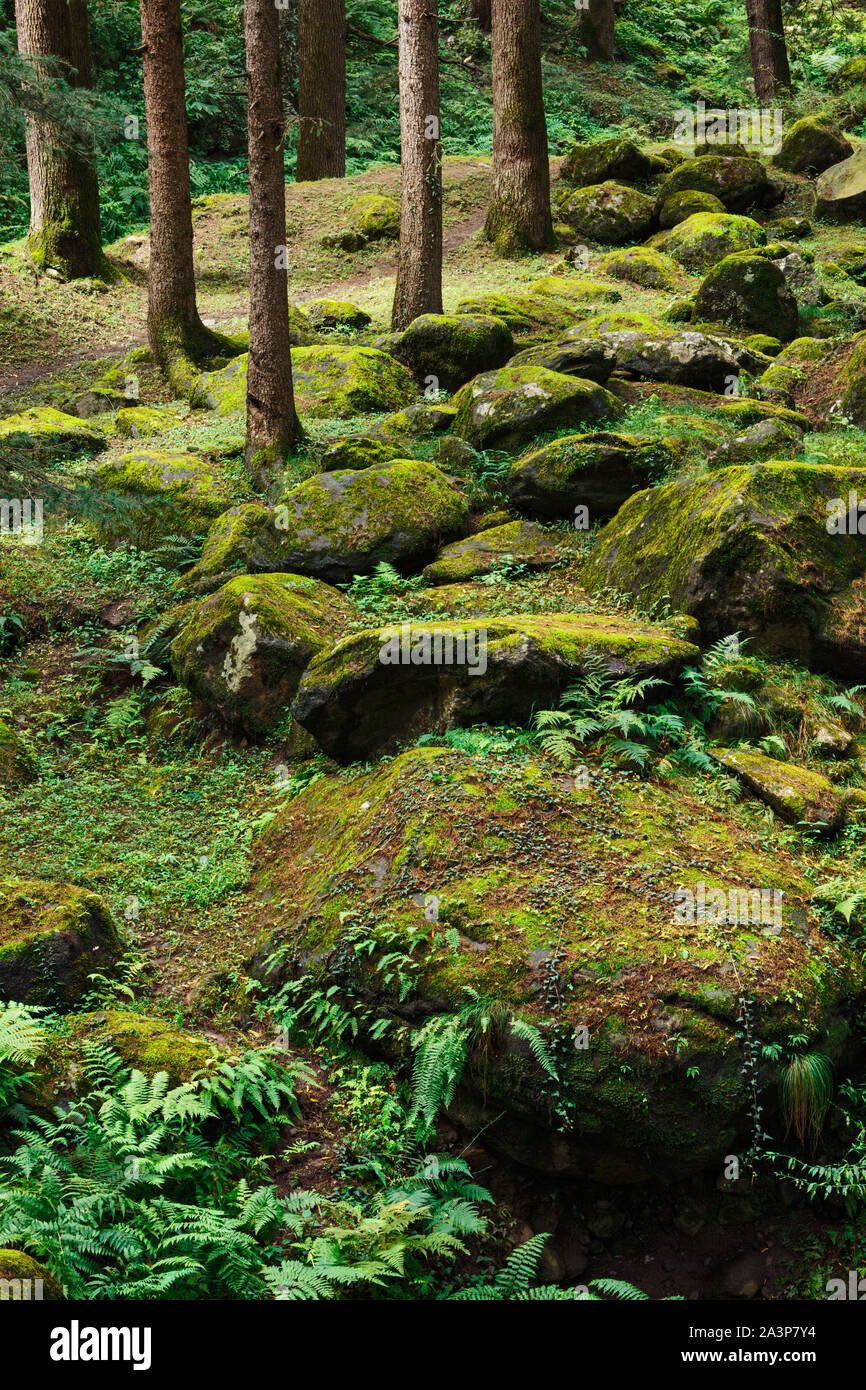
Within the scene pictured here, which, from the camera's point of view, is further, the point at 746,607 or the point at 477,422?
the point at 477,422

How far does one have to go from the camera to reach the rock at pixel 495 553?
30.9 feet

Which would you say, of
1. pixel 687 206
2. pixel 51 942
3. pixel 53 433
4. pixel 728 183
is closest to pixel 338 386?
pixel 53 433

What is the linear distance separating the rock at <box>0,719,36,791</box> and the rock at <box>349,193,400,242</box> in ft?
51.6

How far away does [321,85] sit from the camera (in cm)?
2397

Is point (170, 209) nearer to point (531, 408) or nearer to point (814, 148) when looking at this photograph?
point (531, 408)

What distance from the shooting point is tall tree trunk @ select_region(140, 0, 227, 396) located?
14.2 meters

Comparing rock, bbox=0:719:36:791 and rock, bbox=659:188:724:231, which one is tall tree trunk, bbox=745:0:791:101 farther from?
rock, bbox=0:719:36:791

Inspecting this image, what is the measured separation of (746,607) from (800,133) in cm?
1879

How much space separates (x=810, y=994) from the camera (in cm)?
544

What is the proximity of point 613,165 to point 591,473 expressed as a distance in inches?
577

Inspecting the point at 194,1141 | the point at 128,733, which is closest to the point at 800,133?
the point at 128,733

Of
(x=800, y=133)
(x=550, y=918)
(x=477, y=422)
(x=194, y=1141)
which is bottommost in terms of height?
(x=194, y=1141)

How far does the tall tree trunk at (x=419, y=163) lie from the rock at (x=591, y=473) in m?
5.97

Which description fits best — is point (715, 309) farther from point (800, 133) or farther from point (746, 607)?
point (800, 133)
